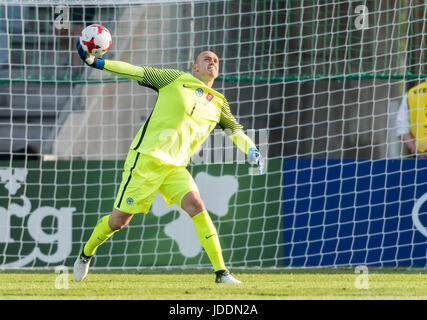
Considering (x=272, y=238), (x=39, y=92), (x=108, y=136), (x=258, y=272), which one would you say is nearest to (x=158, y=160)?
(x=258, y=272)

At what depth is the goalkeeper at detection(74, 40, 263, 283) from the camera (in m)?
6.79

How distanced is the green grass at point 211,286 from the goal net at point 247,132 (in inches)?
23.4

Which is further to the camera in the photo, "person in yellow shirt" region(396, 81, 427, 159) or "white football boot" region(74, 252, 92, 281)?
"person in yellow shirt" region(396, 81, 427, 159)

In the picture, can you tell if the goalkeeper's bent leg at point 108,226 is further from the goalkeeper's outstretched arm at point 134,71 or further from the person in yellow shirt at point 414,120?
the person in yellow shirt at point 414,120

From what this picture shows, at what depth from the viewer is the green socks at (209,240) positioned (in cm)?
676

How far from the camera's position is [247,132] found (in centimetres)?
990

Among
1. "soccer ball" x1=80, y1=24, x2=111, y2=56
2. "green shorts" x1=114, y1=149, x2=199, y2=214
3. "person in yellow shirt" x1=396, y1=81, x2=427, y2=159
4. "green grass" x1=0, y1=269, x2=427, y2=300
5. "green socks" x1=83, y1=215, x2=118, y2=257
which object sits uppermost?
"soccer ball" x1=80, y1=24, x2=111, y2=56

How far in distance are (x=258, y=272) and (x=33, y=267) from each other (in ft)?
7.61

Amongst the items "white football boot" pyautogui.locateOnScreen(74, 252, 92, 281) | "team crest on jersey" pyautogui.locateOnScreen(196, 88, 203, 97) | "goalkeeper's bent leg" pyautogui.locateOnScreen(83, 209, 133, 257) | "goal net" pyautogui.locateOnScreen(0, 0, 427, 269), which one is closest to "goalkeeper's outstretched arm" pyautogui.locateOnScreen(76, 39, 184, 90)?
"team crest on jersey" pyautogui.locateOnScreen(196, 88, 203, 97)

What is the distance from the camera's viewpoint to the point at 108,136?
1033 cm

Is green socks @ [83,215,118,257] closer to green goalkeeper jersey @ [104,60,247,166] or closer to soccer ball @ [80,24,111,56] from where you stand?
green goalkeeper jersey @ [104,60,247,166]

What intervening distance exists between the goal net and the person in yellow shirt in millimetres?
47

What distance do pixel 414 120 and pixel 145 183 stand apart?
3.59 metres
